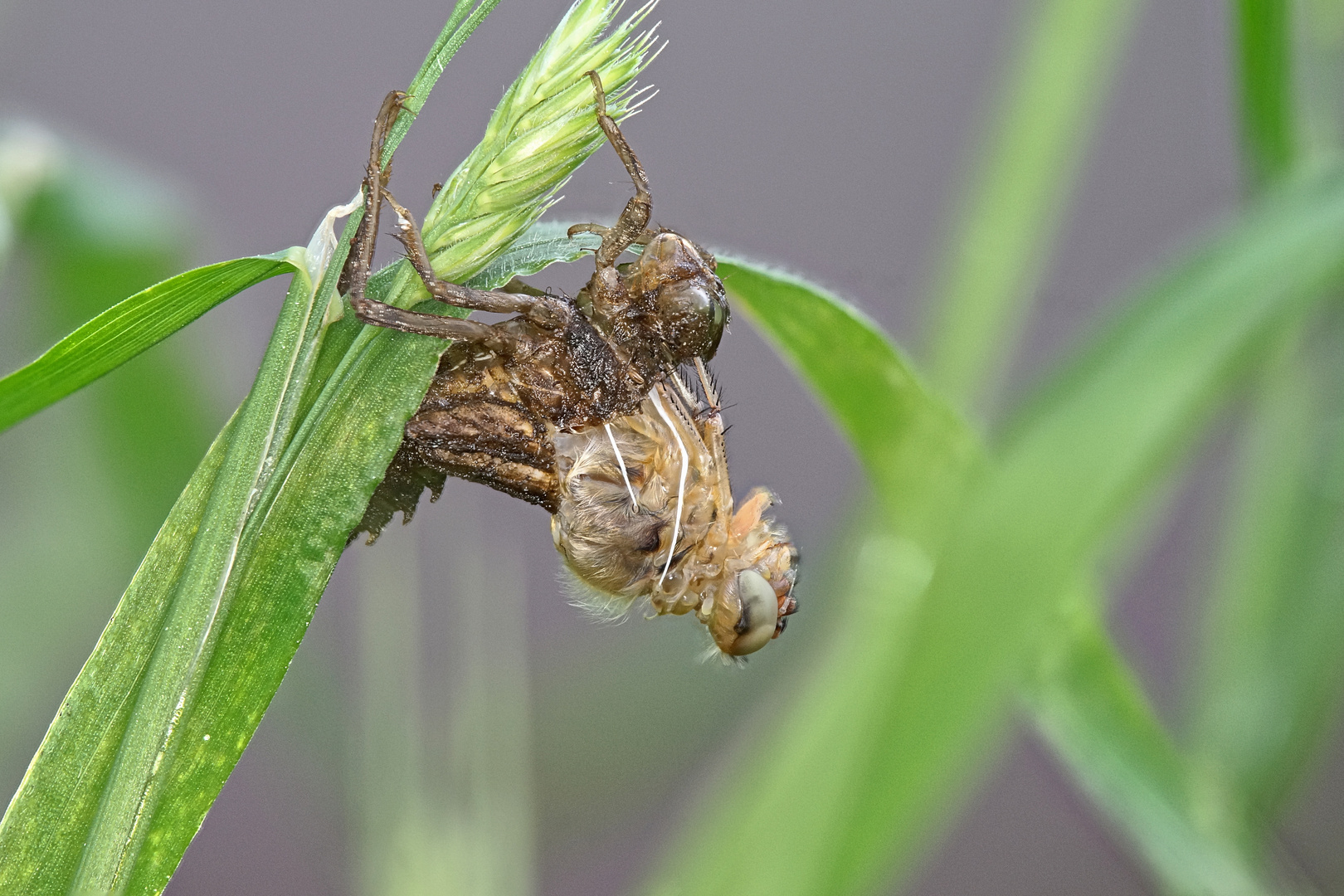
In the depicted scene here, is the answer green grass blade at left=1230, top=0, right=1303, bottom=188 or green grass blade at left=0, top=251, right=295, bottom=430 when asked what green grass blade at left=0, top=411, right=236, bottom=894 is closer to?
green grass blade at left=0, top=251, right=295, bottom=430

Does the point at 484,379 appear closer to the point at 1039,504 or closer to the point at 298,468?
the point at 298,468

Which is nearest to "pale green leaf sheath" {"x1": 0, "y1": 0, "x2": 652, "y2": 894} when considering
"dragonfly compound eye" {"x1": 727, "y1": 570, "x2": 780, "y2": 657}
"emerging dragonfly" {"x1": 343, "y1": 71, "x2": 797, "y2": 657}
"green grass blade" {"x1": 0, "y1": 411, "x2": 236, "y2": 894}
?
"green grass blade" {"x1": 0, "y1": 411, "x2": 236, "y2": 894}

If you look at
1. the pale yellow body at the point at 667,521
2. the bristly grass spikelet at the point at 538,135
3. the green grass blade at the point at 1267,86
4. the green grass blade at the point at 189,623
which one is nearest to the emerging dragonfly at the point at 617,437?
the pale yellow body at the point at 667,521

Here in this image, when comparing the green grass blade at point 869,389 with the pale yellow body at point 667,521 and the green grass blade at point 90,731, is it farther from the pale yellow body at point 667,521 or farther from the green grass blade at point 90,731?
the green grass blade at point 90,731

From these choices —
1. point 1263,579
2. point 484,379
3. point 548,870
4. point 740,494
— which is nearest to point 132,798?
point 484,379

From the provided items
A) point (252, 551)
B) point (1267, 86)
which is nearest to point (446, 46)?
point (252, 551)

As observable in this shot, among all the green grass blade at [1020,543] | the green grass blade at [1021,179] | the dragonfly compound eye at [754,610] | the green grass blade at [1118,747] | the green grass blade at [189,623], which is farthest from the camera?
the dragonfly compound eye at [754,610]
